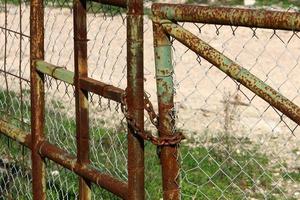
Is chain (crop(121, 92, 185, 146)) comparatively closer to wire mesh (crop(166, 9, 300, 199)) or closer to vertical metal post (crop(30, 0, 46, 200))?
vertical metal post (crop(30, 0, 46, 200))

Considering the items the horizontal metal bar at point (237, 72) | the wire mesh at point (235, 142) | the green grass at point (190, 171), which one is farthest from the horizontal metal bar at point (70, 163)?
the wire mesh at point (235, 142)

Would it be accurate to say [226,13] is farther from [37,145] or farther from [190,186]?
[190,186]

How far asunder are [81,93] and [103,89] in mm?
203

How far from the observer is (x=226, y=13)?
266 cm

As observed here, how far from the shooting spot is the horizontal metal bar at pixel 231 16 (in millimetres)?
2488

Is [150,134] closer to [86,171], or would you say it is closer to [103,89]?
[103,89]

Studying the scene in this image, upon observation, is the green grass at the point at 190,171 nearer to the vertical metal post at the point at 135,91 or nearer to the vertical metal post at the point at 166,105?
the vertical metal post at the point at 135,91

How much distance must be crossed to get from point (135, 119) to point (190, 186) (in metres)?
2.50

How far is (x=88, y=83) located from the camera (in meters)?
3.34

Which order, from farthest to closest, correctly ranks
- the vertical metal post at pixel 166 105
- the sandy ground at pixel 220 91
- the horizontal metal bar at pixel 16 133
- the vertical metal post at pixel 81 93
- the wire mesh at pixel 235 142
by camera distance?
the sandy ground at pixel 220 91
the wire mesh at pixel 235 142
the horizontal metal bar at pixel 16 133
the vertical metal post at pixel 81 93
the vertical metal post at pixel 166 105

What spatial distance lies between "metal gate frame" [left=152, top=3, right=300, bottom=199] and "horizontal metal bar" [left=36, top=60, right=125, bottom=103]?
28 cm

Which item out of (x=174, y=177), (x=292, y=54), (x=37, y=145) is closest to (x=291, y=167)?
(x=37, y=145)

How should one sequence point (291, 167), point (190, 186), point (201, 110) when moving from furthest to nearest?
point (201, 110)
point (291, 167)
point (190, 186)

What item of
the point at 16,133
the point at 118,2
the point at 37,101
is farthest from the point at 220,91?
the point at 118,2
